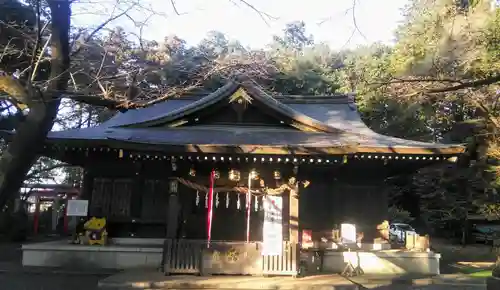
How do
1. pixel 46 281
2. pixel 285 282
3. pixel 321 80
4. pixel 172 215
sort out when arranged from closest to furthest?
1. pixel 285 282
2. pixel 46 281
3. pixel 172 215
4. pixel 321 80

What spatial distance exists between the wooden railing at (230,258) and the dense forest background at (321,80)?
416 cm

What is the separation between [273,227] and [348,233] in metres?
2.60

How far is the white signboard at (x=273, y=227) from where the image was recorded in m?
10.7

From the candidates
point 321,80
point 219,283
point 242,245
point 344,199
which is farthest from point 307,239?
point 321,80

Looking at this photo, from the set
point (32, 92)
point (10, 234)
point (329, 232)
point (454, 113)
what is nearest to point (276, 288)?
point (329, 232)

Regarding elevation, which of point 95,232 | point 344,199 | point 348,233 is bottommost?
point 95,232

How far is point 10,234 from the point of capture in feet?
72.1

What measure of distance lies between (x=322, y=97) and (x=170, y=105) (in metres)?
6.79

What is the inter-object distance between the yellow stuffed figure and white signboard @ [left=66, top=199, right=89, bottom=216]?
36 cm

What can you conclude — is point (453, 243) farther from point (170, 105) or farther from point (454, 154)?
point (170, 105)

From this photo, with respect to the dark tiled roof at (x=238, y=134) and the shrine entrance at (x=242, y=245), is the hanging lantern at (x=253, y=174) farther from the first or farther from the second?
the dark tiled roof at (x=238, y=134)

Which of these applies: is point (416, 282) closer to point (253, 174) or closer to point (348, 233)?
point (348, 233)

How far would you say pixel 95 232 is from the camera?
12.3 metres

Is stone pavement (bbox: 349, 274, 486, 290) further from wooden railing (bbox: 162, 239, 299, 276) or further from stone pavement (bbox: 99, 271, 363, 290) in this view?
wooden railing (bbox: 162, 239, 299, 276)
